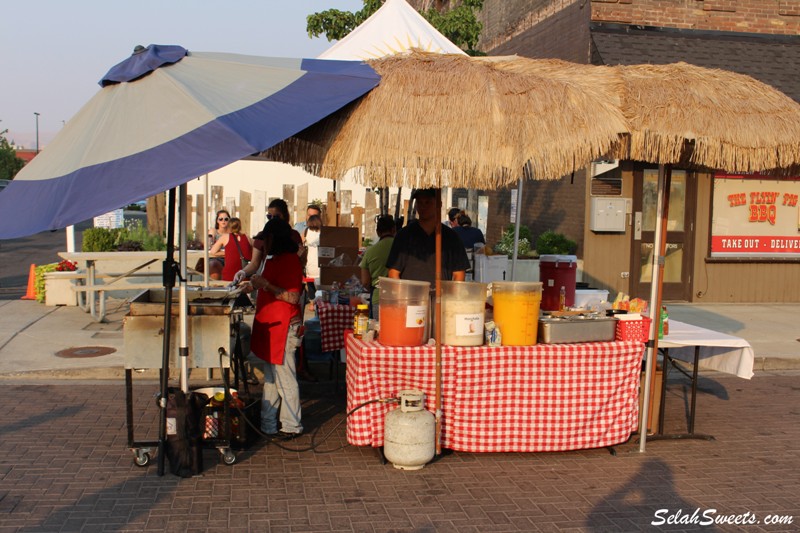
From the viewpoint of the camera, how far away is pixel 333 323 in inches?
332

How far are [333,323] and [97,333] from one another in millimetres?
4582

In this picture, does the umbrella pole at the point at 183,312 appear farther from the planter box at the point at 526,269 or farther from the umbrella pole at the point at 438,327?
the planter box at the point at 526,269

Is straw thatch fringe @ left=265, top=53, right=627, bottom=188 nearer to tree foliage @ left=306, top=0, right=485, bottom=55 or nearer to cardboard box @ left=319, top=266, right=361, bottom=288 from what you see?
cardboard box @ left=319, top=266, right=361, bottom=288

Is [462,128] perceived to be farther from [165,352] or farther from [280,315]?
[165,352]

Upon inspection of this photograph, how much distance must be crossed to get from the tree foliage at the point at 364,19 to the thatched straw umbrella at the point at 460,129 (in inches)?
415

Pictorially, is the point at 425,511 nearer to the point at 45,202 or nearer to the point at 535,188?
the point at 45,202

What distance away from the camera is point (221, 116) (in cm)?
561

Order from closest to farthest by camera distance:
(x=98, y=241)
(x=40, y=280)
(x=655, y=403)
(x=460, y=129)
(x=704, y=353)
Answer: (x=460, y=129), (x=655, y=403), (x=704, y=353), (x=40, y=280), (x=98, y=241)

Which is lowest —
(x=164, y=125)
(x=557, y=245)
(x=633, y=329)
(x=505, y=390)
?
(x=505, y=390)

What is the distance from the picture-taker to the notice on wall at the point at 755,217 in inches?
589

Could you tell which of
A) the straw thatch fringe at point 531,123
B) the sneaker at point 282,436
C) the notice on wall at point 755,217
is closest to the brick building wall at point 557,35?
the notice on wall at point 755,217

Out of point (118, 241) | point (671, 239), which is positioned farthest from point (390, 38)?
point (118, 241)

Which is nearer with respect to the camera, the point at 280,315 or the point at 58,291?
the point at 280,315

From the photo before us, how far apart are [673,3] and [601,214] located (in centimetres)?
442
